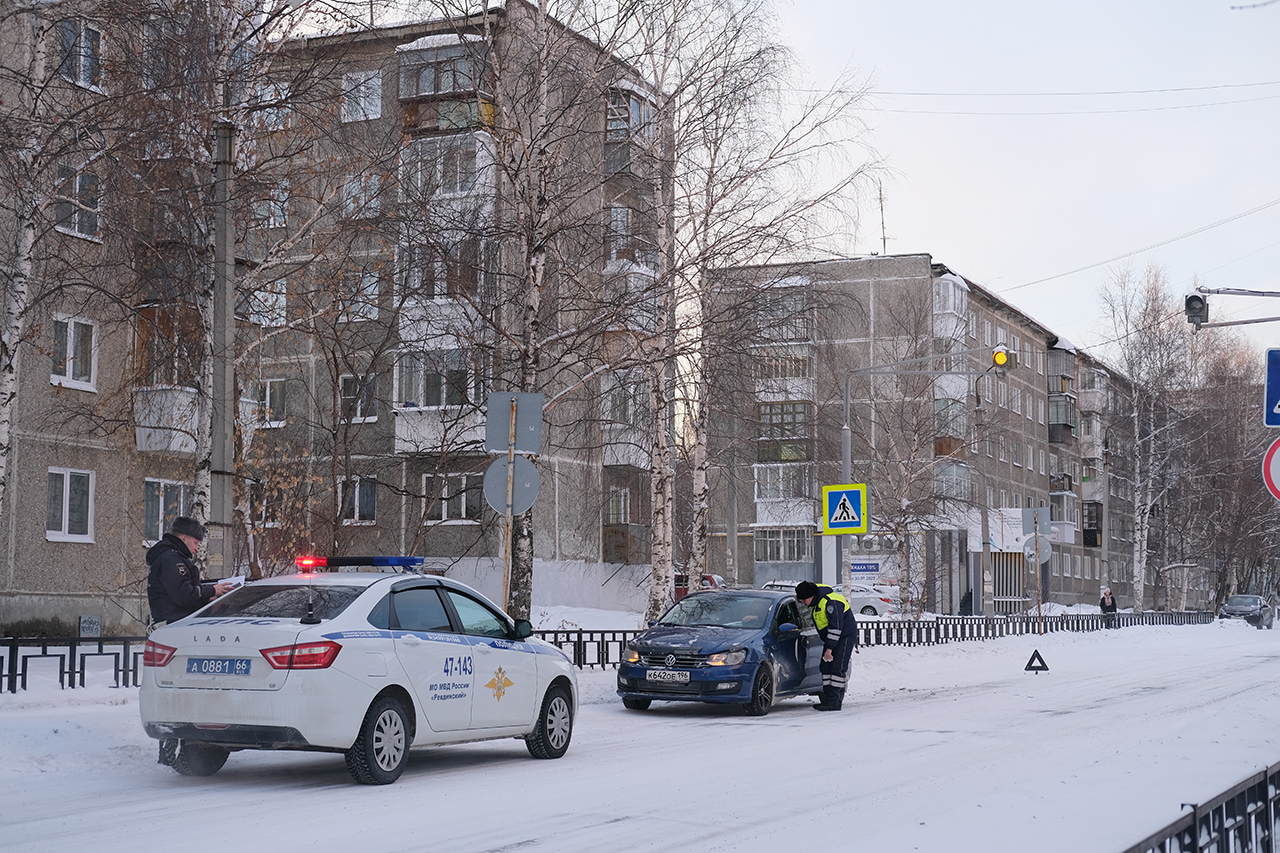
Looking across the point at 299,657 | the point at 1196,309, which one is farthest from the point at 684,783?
the point at 1196,309

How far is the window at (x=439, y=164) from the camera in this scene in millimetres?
22516

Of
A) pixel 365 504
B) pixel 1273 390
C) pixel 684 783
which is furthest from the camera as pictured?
pixel 365 504

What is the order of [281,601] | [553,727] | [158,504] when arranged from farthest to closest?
[158,504]
[553,727]
[281,601]

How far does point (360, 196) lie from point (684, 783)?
15.0m

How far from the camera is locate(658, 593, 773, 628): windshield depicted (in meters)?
18.7

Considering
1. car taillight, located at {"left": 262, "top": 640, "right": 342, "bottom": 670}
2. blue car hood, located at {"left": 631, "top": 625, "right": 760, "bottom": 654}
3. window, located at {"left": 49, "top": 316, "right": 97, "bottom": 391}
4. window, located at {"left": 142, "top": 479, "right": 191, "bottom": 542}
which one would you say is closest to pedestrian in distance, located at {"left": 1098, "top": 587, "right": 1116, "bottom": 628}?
window, located at {"left": 142, "top": 479, "right": 191, "bottom": 542}

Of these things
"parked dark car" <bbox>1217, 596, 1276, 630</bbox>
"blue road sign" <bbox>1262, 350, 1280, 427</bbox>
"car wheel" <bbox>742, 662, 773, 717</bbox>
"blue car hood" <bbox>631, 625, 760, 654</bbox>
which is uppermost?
"blue road sign" <bbox>1262, 350, 1280, 427</bbox>

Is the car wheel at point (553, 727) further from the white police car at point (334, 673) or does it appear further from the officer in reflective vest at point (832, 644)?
the officer in reflective vest at point (832, 644)

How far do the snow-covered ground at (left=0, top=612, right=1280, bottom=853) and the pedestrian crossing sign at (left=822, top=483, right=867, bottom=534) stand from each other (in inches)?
312

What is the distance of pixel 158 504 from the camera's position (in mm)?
33375

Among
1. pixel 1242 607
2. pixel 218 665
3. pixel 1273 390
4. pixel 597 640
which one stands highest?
pixel 1273 390

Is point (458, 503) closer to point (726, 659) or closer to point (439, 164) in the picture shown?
point (439, 164)

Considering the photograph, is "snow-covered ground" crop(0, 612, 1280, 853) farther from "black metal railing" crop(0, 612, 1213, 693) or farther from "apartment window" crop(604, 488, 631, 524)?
"apartment window" crop(604, 488, 631, 524)

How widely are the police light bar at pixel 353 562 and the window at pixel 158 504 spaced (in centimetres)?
2119
